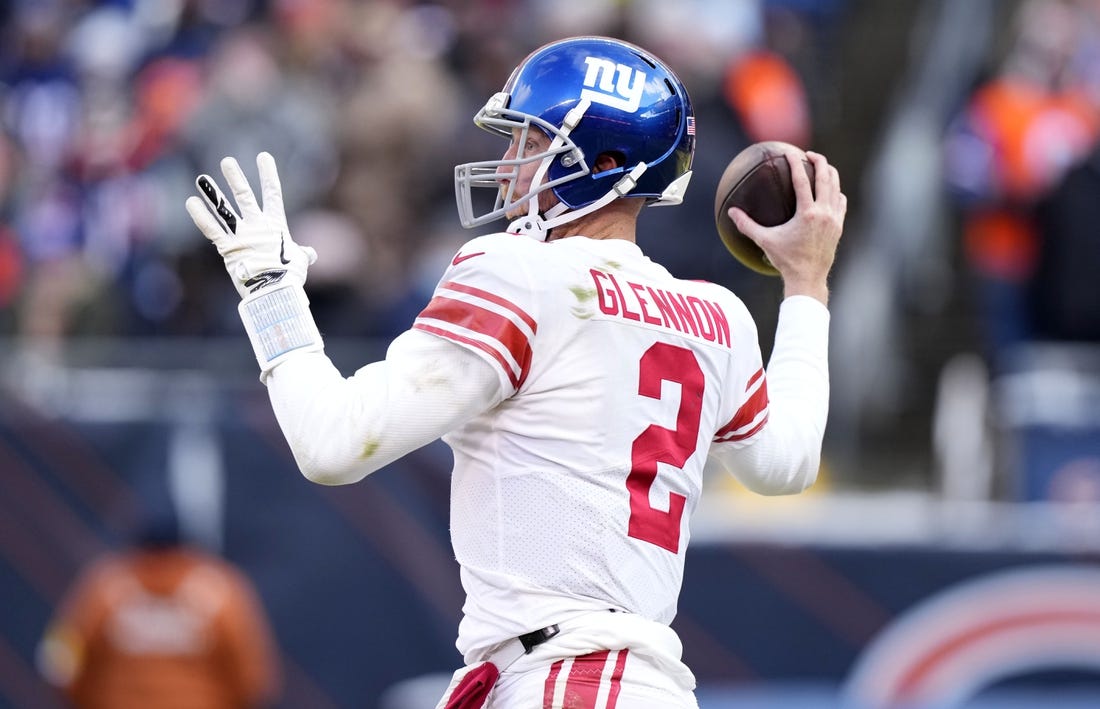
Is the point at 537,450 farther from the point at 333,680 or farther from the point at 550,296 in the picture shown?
the point at 333,680

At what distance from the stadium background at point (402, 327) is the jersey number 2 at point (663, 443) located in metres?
4.62

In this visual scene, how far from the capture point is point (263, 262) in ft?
11.1

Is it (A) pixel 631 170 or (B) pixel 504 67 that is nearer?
(A) pixel 631 170

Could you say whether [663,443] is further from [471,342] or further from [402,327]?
[402,327]

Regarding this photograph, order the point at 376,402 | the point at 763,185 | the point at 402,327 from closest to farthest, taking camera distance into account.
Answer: the point at 376,402 < the point at 763,185 < the point at 402,327

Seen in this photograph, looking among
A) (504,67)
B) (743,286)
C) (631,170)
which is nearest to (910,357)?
(743,286)

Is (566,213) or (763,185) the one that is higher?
(763,185)

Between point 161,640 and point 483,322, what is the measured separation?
5330 mm

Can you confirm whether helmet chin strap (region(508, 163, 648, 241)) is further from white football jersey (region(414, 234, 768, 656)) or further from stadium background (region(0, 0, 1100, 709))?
stadium background (region(0, 0, 1100, 709))

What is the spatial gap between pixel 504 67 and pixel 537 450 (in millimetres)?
7435

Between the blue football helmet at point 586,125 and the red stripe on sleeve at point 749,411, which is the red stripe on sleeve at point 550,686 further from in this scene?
the blue football helmet at point 586,125

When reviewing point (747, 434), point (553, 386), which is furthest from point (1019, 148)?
point (553, 386)

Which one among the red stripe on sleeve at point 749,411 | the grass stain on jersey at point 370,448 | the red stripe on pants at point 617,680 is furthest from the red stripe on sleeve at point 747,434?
the grass stain on jersey at point 370,448

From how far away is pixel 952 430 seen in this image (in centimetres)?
916
